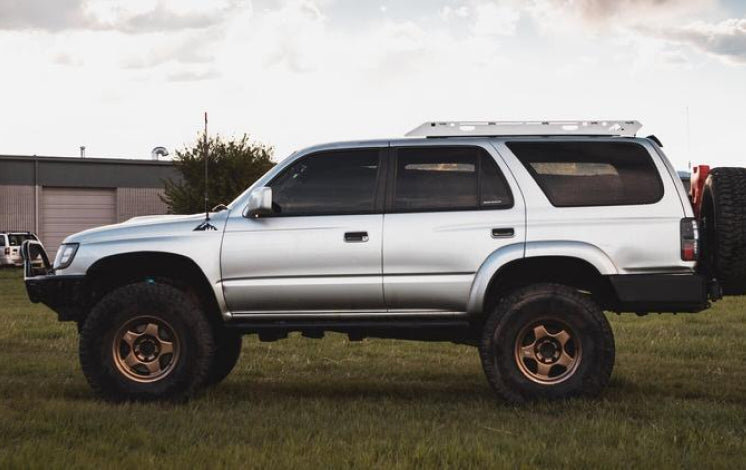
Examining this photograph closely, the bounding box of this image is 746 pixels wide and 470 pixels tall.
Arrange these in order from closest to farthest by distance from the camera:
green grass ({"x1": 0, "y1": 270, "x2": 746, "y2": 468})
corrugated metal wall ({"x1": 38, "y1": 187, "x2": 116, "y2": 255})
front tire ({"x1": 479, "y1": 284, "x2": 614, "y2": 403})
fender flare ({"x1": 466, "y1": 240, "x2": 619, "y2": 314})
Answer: green grass ({"x1": 0, "y1": 270, "x2": 746, "y2": 468}) < front tire ({"x1": 479, "y1": 284, "x2": 614, "y2": 403}) < fender flare ({"x1": 466, "y1": 240, "x2": 619, "y2": 314}) < corrugated metal wall ({"x1": 38, "y1": 187, "x2": 116, "y2": 255})

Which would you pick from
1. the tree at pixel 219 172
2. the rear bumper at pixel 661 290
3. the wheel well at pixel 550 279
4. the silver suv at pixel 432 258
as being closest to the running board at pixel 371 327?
the silver suv at pixel 432 258

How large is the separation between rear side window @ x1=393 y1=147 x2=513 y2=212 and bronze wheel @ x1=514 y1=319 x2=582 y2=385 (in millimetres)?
932

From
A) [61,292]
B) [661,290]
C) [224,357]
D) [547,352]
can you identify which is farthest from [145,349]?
[661,290]

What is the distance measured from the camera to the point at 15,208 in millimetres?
53469

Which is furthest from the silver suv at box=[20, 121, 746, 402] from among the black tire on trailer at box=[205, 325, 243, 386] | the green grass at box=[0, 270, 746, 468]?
the black tire on trailer at box=[205, 325, 243, 386]

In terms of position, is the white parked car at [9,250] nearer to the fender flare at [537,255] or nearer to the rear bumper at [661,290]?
the fender flare at [537,255]

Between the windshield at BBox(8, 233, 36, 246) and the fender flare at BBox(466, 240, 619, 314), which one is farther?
the windshield at BBox(8, 233, 36, 246)

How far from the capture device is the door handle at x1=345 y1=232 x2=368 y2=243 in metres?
7.99

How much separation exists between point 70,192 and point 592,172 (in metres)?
49.1

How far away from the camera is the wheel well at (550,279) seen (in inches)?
322

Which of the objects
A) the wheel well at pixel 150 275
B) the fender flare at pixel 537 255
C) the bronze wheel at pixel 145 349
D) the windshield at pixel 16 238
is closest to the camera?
the fender flare at pixel 537 255

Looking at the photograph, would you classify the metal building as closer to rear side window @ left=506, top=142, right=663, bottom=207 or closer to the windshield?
the windshield

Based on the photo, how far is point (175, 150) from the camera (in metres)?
42.2

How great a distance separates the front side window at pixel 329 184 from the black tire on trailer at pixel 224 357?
1.37 m
